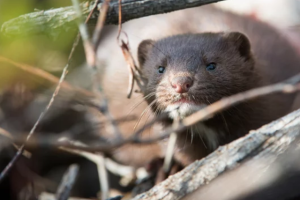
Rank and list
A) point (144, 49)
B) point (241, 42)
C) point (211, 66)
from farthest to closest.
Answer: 1. point (144, 49)
2. point (241, 42)
3. point (211, 66)

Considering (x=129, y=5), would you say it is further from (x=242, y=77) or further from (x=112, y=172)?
(x=112, y=172)

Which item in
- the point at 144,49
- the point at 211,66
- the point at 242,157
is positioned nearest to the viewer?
the point at 242,157

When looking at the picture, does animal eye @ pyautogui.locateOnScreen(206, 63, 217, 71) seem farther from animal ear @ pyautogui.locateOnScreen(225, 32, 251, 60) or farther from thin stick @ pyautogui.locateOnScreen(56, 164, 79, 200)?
thin stick @ pyautogui.locateOnScreen(56, 164, 79, 200)

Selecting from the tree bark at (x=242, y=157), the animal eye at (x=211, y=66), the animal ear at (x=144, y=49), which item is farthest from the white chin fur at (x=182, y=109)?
the animal ear at (x=144, y=49)

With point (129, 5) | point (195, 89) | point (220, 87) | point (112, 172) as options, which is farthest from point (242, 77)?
point (112, 172)

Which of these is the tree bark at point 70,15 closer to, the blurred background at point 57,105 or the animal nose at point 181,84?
the animal nose at point 181,84

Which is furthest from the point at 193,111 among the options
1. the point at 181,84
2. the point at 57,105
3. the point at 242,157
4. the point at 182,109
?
the point at 57,105

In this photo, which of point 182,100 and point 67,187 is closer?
point 182,100

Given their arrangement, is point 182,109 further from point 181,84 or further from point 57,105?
point 57,105
